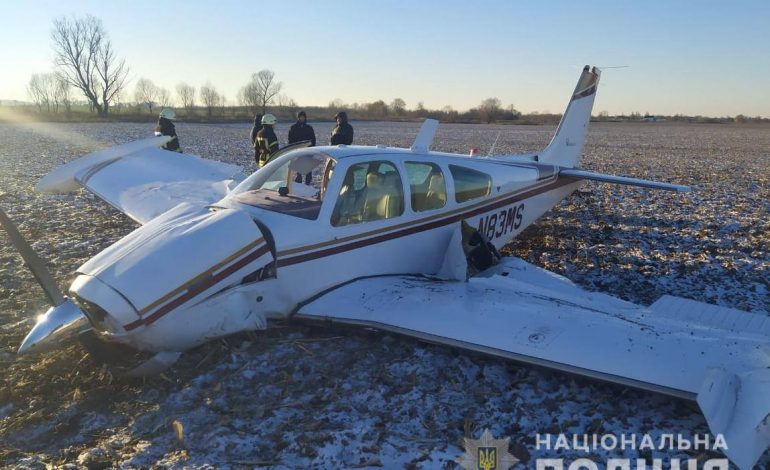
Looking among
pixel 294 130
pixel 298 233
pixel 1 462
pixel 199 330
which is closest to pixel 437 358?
pixel 298 233

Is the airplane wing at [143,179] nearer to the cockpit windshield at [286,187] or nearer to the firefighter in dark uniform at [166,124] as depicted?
the cockpit windshield at [286,187]

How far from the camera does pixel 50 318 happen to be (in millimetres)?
4164

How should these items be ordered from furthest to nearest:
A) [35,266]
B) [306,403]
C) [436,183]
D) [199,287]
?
[436,183] → [35,266] → [199,287] → [306,403]

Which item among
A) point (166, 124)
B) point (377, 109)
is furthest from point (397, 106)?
point (166, 124)

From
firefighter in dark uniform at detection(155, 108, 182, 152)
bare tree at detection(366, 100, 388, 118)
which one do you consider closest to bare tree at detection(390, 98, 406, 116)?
bare tree at detection(366, 100, 388, 118)

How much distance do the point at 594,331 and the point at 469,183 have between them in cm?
299

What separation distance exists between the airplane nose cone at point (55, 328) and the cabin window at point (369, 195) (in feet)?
7.61

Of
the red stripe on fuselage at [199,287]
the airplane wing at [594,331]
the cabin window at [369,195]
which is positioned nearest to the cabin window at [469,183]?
the cabin window at [369,195]

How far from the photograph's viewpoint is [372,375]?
4.44 m

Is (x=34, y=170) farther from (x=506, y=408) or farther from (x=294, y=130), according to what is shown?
(x=506, y=408)

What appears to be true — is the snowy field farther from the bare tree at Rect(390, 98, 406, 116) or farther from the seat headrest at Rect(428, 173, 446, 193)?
the bare tree at Rect(390, 98, 406, 116)

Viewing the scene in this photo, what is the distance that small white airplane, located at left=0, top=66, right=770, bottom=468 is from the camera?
12.5ft

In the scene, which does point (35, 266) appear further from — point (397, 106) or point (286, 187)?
point (397, 106)

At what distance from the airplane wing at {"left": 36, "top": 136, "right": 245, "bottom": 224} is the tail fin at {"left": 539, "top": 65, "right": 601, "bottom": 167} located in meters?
5.55
